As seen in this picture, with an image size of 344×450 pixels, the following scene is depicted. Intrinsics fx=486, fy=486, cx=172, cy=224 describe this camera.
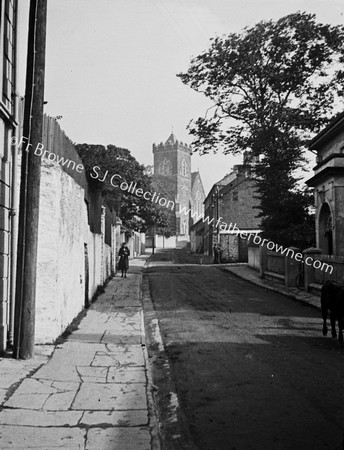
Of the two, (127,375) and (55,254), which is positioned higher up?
(55,254)

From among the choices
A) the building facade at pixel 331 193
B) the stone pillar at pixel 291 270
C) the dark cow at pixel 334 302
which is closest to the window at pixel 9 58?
the dark cow at pixel 334 302

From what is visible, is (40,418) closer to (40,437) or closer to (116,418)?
(40,437)

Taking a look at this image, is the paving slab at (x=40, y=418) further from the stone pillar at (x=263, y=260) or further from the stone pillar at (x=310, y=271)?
the stone pillar at (x=263, y=260)

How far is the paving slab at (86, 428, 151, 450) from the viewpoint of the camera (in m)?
4.00

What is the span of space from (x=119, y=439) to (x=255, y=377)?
239 cm

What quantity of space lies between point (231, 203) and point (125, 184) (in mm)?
10518

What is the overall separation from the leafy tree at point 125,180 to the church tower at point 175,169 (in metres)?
63.8

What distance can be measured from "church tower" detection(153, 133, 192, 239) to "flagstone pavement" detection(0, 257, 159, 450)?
10033 centimetres

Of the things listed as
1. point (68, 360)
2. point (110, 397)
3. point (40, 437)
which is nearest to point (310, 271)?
point (68, 360)

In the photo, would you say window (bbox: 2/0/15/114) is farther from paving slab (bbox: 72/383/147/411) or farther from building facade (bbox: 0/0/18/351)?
paving slab (bbox: 72/383/147/411)

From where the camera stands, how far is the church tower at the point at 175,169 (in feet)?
365

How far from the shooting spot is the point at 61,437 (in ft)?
13.6

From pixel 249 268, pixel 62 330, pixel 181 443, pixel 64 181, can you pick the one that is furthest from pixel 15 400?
pixel 249 268

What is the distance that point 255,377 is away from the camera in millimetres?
6031
